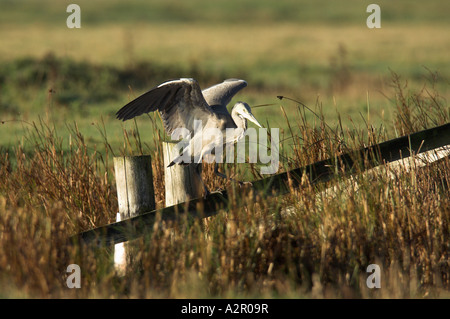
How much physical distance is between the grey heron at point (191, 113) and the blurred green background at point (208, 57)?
62 centimetres

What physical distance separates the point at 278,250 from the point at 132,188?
1160 millimetres

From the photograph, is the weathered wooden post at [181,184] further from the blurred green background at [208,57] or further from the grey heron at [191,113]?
the blurred green background at [208,57]

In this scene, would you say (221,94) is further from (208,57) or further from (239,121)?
(208,57)

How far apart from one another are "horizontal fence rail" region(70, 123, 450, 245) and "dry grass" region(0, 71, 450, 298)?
9 centimetres

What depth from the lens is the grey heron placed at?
500 centimetres

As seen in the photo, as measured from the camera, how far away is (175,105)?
203 inches

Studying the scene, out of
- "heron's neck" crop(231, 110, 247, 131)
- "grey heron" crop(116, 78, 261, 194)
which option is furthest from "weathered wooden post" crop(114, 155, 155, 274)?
"heron's neck" crop(231, 110, 247, 131)

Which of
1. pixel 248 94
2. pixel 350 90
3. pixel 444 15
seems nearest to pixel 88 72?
pixel 248 94

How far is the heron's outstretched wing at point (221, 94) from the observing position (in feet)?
18.1

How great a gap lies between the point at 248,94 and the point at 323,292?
36.3ft

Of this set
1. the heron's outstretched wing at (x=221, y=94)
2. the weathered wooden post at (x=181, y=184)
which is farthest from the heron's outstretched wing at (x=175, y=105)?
the weathered wooden post at (x=181, y=184)

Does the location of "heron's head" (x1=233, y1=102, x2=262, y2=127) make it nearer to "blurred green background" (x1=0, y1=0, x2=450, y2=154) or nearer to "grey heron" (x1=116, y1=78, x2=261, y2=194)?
"grey heron" (x1=116, y1=78, x2=261, y2=194)
